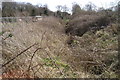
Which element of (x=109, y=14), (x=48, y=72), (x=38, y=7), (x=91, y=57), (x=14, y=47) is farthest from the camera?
(x=38, y=7)

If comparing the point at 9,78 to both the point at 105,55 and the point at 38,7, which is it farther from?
the point at 38,7

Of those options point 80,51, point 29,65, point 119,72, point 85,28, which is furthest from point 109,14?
point 29,65

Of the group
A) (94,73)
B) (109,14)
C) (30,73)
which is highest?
(109,14)

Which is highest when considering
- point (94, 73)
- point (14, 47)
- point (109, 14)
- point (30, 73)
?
point (109, 14)

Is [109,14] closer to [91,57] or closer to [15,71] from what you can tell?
[91,57]

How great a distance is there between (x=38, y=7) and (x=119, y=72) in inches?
988

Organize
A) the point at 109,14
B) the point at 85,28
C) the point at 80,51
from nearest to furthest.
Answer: the point at 80,51 < the point at 109,14 < the point at 85,28

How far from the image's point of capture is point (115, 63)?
16.5 ft

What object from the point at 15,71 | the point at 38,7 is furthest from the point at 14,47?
the point at 38,7

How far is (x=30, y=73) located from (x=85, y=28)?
9961mm

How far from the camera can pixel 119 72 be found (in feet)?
14.7

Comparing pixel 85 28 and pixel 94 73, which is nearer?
pixel 94 73

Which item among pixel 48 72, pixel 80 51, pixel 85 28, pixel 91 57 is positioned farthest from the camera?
pixel 85 28

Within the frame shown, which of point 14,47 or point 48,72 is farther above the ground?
point 14,47
